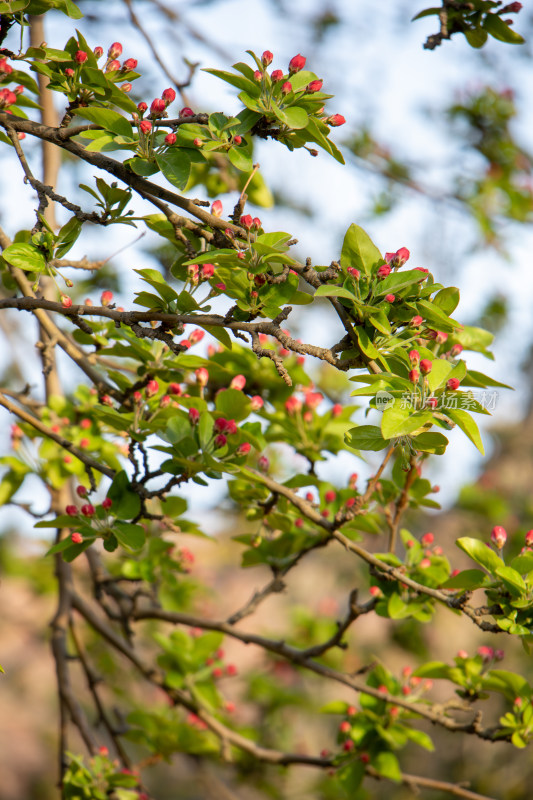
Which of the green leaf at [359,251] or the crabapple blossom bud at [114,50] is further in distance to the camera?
the crabapple blossom bud at [114,50]

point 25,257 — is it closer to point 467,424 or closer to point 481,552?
point 467,424

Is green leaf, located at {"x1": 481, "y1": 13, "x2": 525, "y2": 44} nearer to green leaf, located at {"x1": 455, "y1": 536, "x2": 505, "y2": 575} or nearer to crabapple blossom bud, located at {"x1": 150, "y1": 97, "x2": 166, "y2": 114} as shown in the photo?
crabapple blossom bud, located at {"x1": 150, "y1": 97, "x2": 166, "y2": 114}

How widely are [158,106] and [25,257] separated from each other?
0.41 m

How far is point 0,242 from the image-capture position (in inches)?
66.6

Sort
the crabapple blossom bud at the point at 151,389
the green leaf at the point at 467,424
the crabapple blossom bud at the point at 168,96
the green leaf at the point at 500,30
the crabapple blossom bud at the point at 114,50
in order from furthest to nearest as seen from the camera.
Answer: the green leaf at the point at 500,30 → the crabapple blossom bud at the point at 151,389 → the crabapple blossom bud at the point at 114,50 → the crabapple blossom bud at the point at 168,96 → the green leaf at the point at 467,424

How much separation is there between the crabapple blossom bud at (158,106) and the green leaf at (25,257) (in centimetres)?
38

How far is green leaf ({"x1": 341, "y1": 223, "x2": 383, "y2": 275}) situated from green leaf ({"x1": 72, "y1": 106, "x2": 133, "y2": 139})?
0.48 meters

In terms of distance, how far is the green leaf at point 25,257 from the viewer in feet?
4.57

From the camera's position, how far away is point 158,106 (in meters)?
1.33

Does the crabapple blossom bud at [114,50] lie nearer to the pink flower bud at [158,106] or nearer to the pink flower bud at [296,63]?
the pink flower bud at [158,106]

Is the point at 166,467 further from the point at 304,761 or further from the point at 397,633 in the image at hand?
the point at 397,633

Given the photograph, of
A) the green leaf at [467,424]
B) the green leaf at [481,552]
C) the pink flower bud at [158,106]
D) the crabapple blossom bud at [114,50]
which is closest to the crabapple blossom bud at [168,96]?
the pink flower bud at [158,106]

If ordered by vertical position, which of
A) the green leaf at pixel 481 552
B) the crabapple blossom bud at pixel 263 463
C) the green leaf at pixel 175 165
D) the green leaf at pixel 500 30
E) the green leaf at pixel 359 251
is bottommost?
the green leaf at pixel 481 552

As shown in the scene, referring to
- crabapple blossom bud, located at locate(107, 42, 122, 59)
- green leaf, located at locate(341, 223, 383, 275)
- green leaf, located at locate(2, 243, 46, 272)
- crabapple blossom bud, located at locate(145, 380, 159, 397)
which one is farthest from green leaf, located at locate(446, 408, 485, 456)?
crabapple blossom bud, located at locate(107, 42, 122, 59)
